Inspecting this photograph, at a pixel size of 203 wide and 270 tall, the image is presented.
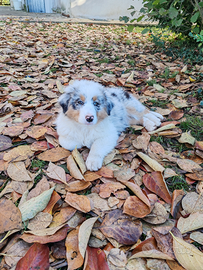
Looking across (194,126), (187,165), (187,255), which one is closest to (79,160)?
(187,165)

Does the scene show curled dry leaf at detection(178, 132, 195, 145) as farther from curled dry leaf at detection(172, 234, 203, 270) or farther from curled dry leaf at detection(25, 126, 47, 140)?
curled dry leaf at detection(25, 126, 47, 140)

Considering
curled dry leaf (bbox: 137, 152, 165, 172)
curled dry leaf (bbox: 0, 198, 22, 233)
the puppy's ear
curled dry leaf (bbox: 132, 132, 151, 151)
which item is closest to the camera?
curled dry leaf (bbox: 0, 198, 22, 233)

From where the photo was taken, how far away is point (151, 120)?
2889 mm

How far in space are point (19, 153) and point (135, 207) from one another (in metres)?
1.41

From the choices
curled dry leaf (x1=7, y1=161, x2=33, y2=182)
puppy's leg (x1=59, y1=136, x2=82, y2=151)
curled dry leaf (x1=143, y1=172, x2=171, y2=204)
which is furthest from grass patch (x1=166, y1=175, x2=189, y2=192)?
curled dry leaf (x1=7, y1=161, x2=33, y2=182)

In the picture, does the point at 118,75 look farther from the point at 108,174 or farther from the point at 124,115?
the point at 108,174

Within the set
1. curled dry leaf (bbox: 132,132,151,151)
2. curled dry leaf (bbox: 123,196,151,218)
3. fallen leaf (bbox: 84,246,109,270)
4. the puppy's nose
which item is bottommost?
fallen leaf (bbox: 84,246,109,270)

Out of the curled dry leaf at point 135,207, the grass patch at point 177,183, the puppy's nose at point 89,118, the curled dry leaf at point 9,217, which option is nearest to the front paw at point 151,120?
the grass patch at point 177,183

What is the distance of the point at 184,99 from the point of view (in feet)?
11.4

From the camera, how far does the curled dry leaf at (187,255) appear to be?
129 cm

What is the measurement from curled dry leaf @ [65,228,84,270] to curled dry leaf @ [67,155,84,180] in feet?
1.84

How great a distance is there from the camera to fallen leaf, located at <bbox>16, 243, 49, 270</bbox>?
128cm

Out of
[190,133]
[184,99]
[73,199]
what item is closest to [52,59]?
[184,99]

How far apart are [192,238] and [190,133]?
154cm
